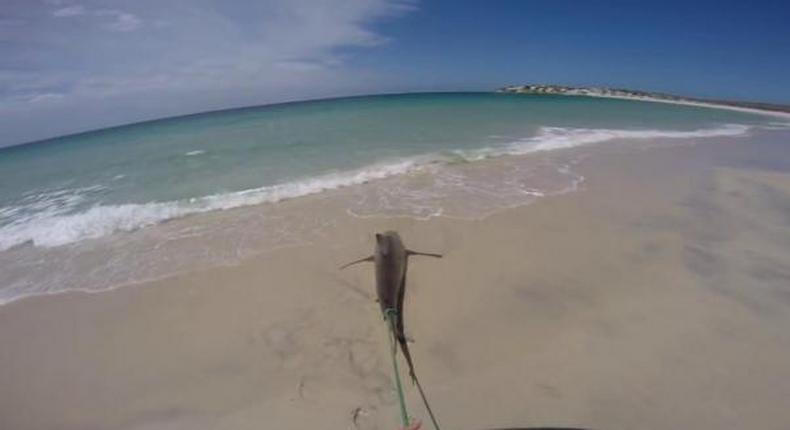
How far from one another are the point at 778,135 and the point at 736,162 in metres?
9.19

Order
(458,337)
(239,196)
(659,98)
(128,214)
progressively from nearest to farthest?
(458,337), (128,214), (239,196), (659,98)

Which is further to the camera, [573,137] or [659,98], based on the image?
[659,98]

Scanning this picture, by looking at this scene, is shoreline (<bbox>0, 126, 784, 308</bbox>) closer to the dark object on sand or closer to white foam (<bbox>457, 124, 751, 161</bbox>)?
white foam (<bbox>457, 124, 751, 161</bbox>)

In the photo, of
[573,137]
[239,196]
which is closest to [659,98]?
[573,137]

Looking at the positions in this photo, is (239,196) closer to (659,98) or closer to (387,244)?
(387,244)

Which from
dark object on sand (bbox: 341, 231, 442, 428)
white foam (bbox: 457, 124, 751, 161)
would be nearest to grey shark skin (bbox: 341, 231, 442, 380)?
dark object on sand (bbox: 341, 231, 442, 428)

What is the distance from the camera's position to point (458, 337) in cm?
366

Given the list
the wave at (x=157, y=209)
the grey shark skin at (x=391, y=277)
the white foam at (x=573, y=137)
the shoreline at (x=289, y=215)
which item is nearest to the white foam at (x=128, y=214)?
the wave at (x=157, y=209)

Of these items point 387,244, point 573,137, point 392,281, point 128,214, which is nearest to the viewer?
point 392,281

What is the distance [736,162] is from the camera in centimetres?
988

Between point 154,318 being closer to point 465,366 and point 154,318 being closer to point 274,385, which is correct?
point 274,385

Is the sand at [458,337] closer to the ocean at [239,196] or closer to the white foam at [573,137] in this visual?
the ocean at [239,196]

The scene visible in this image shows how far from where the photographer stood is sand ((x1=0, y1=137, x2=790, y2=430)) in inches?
116

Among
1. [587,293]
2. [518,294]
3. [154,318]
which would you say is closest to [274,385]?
[154,318]
